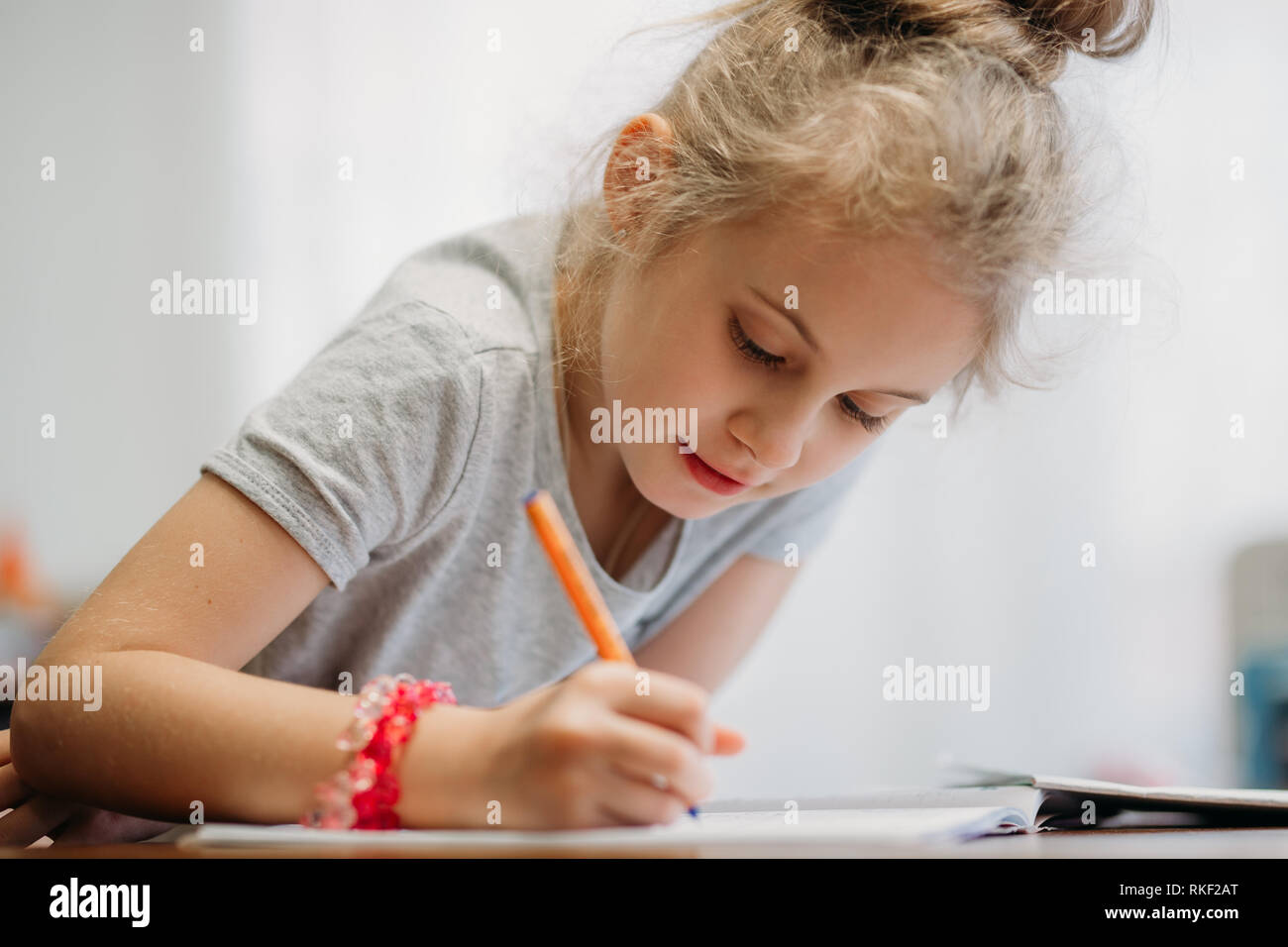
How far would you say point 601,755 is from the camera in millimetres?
378

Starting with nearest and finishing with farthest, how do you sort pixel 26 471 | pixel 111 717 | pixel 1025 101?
pixel 111 717 → pixel 1025 101 → pixel 26 471

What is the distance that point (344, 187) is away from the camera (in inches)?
57.0

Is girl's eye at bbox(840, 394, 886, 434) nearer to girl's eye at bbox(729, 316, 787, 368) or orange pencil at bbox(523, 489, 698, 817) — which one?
girl's eye at bbox(729, 316, 787, 368)

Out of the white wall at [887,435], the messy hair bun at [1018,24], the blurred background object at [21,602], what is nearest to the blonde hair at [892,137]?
the messy hair bun at [1018,24]

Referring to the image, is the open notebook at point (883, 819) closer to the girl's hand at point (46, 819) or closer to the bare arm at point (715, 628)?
the girl's hand at point (46, 819)

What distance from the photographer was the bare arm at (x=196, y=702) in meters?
0.44

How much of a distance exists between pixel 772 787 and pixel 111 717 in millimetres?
1164

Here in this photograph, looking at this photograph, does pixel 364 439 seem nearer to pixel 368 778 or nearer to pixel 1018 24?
pixel 368 778

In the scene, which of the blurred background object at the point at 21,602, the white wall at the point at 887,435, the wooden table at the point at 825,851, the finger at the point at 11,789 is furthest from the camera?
the white wall at the point at 887,435

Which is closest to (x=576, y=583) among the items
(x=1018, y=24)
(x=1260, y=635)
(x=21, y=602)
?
(x=1018, y=24)

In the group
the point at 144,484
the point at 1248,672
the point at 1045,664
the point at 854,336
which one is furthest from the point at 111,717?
the point at 1248,672

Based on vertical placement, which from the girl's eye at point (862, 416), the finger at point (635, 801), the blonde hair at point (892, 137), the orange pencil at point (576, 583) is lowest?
the finger at point (635, 801)

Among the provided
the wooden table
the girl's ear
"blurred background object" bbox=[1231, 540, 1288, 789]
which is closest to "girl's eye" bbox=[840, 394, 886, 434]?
the girl's ear
